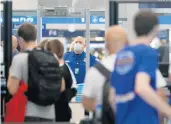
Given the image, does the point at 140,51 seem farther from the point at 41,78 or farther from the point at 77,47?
the point at 77,47

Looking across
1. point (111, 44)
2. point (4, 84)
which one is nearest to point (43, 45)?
point (4, 84)

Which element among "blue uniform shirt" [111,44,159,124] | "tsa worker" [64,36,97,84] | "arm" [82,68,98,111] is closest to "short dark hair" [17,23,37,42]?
"arm" [82,68,98,111]

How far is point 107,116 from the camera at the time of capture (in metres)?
4.16

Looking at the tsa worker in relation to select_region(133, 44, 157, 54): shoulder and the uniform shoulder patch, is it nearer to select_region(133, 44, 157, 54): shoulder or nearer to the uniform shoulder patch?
the uniform shoulder patch

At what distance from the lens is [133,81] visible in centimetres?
360

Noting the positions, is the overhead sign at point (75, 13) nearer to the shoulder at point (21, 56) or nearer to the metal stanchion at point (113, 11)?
the metal stanchion at point (113, 11)

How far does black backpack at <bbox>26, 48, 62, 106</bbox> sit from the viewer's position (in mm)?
4973

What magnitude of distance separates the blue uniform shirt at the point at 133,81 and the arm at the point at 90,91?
1.68 feet

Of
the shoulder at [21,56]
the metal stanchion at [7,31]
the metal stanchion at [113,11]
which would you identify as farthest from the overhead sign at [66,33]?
the shoulder at [21,56]

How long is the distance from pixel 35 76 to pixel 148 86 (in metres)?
1.79

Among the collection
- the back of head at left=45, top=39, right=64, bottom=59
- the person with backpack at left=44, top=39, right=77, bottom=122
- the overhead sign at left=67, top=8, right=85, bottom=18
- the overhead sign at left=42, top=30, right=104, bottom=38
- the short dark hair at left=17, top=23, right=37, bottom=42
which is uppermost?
the overhead sign at left=67, top=8, right=85, bottom=18

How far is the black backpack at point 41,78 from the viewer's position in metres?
4.97

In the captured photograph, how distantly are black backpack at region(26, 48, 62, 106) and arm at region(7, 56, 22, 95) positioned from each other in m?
0.11

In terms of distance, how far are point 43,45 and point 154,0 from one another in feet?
4.39
